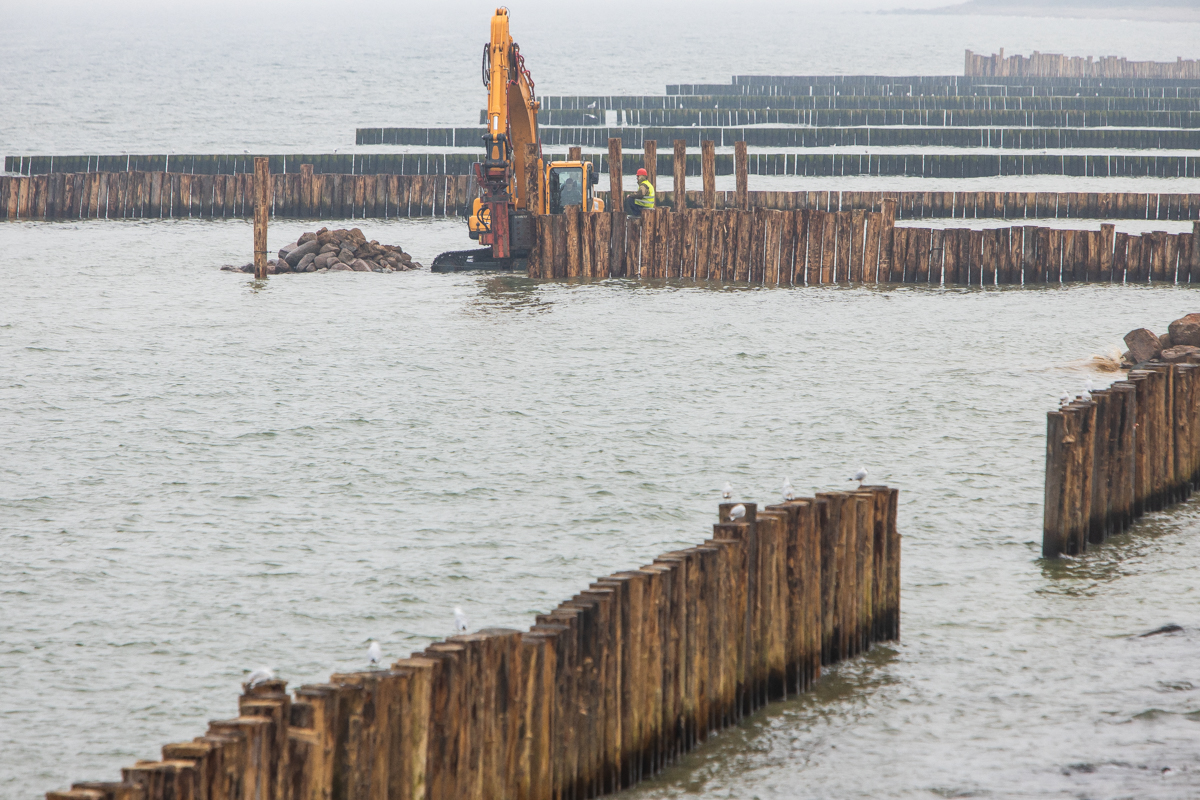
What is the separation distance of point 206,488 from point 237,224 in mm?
31048

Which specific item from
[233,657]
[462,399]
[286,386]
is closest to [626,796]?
[233,657]

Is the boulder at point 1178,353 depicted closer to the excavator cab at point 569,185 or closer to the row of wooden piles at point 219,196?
the excavator cab at point 569,185

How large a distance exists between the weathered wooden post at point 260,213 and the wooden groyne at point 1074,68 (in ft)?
356

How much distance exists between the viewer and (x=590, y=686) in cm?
787

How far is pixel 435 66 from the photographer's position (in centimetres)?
18912

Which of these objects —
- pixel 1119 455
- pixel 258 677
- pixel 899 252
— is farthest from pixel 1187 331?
pixel 258 677

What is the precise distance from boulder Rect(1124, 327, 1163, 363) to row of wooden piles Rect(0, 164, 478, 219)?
2956cm

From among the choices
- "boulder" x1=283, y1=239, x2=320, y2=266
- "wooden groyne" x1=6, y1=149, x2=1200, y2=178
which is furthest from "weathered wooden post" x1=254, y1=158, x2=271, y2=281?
"wooden groyne" x1=6, y1=149, x2=1200, y2=178

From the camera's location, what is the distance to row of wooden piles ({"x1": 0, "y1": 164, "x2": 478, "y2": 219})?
43.7 metres

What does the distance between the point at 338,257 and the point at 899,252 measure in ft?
44.3

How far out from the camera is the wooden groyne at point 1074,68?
410 feet

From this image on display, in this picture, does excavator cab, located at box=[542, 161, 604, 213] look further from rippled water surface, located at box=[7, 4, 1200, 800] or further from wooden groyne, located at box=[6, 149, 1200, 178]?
wooden groyne, located at box=[6, 149, 1200, 178]

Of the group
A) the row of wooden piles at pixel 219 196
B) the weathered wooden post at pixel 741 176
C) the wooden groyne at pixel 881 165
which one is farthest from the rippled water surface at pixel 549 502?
the wooden groyne at pixel 881 165

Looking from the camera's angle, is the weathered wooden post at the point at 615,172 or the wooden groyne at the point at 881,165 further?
the wooden groyne at the point at 881,165
